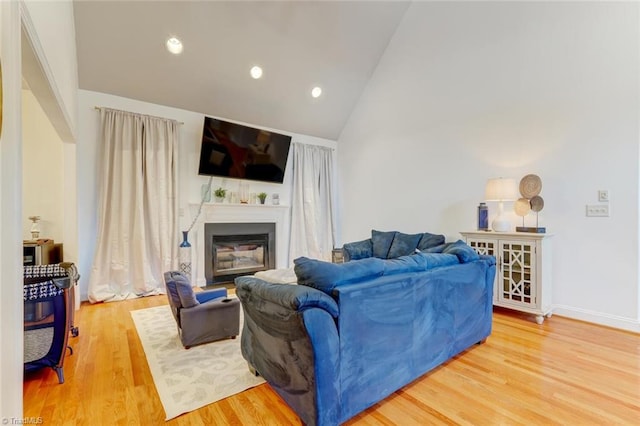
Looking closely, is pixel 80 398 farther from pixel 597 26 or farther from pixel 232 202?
pixel 597 26

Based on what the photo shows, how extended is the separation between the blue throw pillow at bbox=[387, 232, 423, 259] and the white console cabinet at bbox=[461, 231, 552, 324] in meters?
1.05

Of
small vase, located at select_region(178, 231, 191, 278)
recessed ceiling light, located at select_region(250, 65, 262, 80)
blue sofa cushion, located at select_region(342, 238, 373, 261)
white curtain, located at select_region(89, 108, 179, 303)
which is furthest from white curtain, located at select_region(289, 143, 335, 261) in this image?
white curtain, located at select_region(89, 108, 179, 303)

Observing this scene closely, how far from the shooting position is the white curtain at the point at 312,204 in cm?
594

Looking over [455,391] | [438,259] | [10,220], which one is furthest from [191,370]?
[438,259]

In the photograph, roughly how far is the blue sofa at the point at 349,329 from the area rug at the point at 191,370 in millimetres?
197

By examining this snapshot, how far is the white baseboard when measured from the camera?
2951 millimetres

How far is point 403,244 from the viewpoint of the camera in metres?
4.65

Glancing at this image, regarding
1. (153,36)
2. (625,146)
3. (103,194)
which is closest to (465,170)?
(625,146)

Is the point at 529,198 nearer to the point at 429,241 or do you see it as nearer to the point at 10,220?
the point at 429,241

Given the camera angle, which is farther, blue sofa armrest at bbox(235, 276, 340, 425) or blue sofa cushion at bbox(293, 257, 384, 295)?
blue sofa cushion at bbox(293, 257, 384, 295)

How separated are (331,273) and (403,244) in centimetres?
322

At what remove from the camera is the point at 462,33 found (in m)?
4.29

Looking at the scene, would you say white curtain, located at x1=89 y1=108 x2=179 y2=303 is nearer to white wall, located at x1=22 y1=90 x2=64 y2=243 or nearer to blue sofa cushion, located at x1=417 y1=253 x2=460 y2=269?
white wall, located at x1=22 y1=90 x2=64 y2=243

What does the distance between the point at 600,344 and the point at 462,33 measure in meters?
4.03
